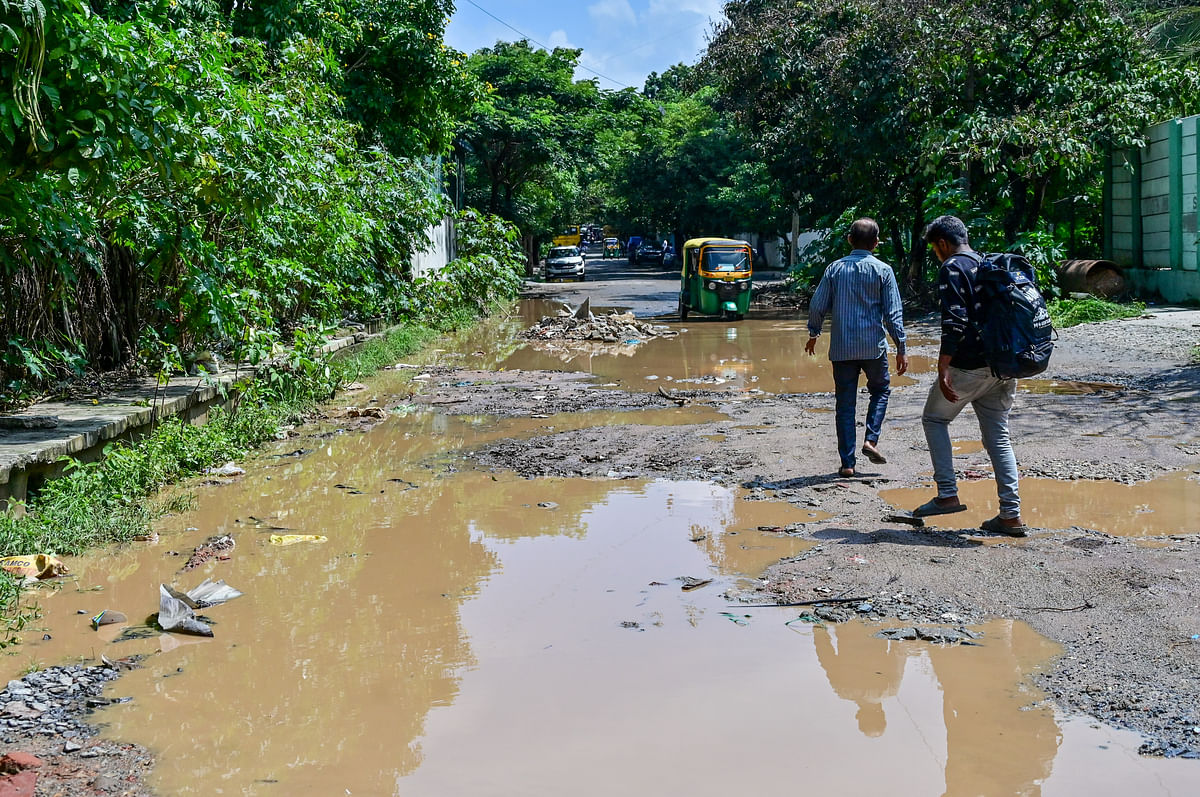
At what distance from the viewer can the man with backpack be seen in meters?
5.58

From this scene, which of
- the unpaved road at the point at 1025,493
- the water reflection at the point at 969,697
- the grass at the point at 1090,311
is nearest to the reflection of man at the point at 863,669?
the water reflection at the point at 969,697

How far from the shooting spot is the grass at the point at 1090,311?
17.2 meters

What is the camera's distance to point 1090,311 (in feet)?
57.7

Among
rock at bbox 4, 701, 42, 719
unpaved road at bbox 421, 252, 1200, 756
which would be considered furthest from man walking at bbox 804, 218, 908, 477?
rock at bbox 4, 701, 42, 719

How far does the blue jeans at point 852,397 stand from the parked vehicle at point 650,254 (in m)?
56.4

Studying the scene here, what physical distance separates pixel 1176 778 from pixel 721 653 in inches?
66.5

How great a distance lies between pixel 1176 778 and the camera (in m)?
3.24

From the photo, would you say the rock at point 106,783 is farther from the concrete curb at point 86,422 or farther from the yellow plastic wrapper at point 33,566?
the concrete curb at point 86,422

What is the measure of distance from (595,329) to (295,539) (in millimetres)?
13942

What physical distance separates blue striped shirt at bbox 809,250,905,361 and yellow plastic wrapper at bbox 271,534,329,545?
350 cm

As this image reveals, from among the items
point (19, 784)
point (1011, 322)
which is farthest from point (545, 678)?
point (1011, 322)

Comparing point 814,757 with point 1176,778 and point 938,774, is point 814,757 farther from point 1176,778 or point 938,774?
point 1176,778

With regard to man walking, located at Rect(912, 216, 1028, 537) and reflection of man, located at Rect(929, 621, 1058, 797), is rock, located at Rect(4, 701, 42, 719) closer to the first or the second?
reflection of man, located at Rect(929, 621, 1058, 797)

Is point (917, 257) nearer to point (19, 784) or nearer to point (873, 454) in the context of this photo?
point (873, 454)
